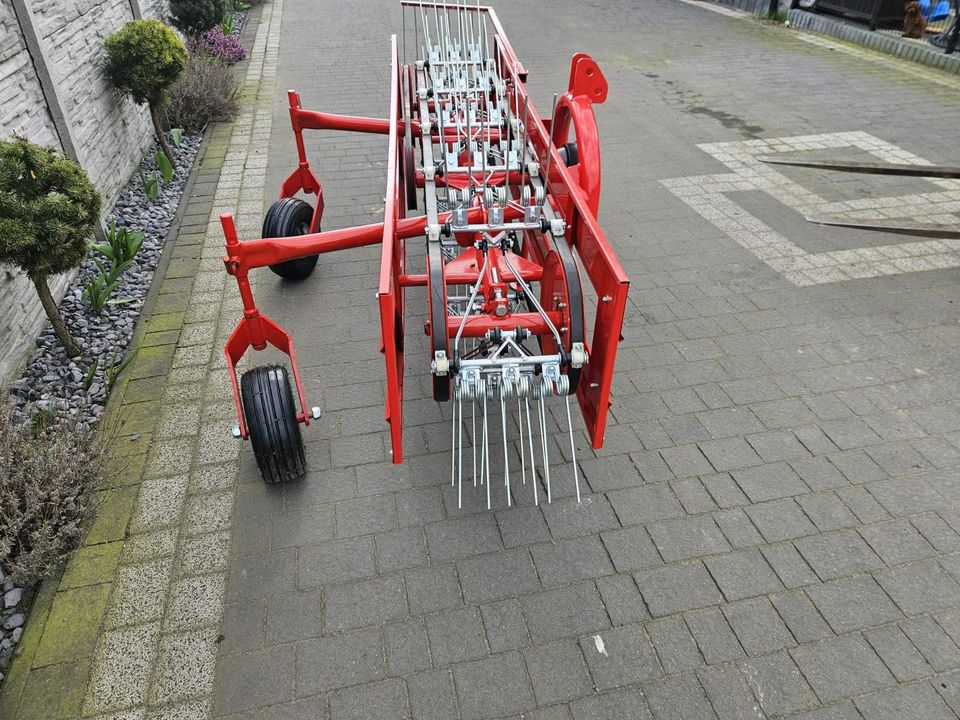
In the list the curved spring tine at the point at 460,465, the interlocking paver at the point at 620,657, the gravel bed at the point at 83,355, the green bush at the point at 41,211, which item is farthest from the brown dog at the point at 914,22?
the green bush at the point at 41,211

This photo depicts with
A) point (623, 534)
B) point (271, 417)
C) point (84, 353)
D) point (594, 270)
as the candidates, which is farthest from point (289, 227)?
point (623, 534)

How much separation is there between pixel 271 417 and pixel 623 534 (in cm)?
196

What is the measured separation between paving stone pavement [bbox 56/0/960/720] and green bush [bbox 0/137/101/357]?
1047 mm

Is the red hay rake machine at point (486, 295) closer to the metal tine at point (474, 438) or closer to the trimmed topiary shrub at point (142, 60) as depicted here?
the metal tine at point (474, 438)

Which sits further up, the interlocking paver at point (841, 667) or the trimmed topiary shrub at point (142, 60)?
the trimmed topiary shrub at point (142, 60)

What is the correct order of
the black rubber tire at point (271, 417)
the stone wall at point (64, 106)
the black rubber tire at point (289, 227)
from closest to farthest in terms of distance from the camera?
the black rubber tire at point (271, 417) < the stone wall at point (64, 106) < the black rubber tire at point (289, 227)

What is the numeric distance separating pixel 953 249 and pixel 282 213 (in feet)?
19.6

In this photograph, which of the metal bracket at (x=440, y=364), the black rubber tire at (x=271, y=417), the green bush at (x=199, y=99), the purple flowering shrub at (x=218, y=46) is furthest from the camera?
the purple flowering shrub at (x=218, y=46)

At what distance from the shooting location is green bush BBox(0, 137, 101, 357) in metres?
3.73

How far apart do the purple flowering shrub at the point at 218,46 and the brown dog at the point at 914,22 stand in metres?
11.7

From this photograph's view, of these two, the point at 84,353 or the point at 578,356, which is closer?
the point at 578,356

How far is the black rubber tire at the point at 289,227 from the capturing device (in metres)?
5.32

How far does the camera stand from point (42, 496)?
3.19 meters

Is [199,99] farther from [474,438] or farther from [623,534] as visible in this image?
[623,534]
